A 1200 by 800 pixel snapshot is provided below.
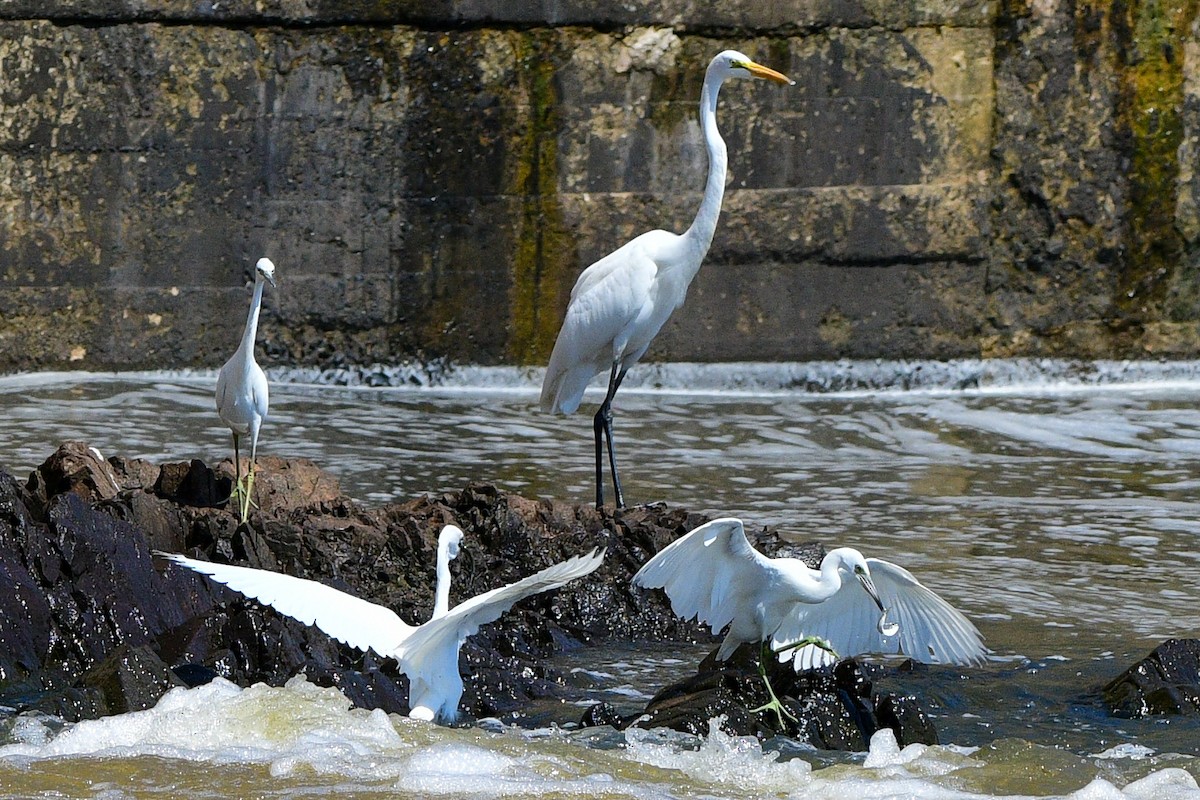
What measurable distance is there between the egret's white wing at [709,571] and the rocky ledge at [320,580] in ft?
0.53

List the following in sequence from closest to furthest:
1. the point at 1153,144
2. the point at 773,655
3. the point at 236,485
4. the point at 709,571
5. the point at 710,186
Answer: the point at 709,571
the point at 773,655
the point at 236,485
the point at 710,186
the point at 1153,144

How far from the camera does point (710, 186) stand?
634 cm

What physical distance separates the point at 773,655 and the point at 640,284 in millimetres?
2452

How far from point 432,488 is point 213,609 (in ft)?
7.35

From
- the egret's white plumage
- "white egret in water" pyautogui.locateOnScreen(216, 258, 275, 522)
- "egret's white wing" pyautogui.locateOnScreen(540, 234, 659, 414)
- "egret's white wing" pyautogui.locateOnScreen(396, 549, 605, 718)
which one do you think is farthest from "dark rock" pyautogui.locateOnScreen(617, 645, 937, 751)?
A: "egret's white wing" pyautogui.locateOnScreen(540, 234, 659, 414)

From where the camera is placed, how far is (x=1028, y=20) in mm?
9266

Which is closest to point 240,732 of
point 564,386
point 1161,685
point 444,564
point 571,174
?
point 444,564

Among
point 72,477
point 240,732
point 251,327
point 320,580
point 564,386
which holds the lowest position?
point 240,732

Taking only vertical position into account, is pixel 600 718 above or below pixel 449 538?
below

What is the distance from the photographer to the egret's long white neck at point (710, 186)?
6.30 meters

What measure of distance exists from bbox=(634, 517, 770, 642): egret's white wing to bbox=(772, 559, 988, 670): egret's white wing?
0.70ft

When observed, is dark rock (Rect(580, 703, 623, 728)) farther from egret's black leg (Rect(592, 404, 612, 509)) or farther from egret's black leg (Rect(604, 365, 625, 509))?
egret's black leg (Rect(604, 365, 625, 509))

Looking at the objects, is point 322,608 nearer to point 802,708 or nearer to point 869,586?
point 802,708

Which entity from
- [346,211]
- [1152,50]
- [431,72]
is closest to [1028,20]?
[1152,50]
